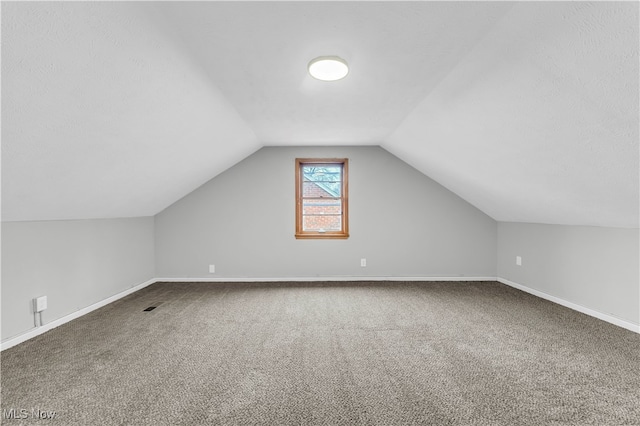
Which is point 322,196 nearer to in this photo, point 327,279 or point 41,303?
point 327,279

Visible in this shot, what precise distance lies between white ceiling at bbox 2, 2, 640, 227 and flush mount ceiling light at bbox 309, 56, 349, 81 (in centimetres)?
5

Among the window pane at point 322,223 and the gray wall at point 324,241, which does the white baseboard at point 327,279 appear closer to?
the gray wall at point 324,241

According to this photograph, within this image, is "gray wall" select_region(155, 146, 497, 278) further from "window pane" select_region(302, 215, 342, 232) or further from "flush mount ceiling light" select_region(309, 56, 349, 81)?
"flush mount ceiling light" select_region(309, 56, 349, 81)

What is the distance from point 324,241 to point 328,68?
2.87 meters

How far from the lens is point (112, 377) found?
1818 mm

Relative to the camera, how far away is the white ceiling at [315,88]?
4.24ft

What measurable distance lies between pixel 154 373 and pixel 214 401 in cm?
57

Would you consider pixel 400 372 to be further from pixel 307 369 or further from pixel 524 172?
pixel 524 172

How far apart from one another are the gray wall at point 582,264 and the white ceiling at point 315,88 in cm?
25

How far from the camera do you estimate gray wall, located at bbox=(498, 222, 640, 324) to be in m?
2.60

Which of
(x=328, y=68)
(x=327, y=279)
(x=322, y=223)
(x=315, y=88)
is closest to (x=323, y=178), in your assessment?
(x=322, y=223)

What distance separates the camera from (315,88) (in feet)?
7.37

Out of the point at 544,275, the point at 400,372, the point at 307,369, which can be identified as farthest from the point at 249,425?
the point at 544,275

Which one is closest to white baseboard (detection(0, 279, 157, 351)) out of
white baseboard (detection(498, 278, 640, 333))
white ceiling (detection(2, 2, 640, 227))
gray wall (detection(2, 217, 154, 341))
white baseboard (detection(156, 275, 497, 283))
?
gray wall (detection(2, 217, 154, 341))
